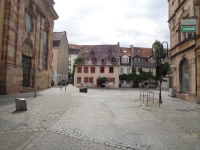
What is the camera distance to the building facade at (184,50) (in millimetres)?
12206

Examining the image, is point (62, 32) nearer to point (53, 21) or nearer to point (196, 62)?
point (53, 21)

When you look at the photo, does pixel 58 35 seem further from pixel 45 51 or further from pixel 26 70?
pixel 26 70

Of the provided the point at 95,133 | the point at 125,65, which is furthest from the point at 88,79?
the point at 95,133

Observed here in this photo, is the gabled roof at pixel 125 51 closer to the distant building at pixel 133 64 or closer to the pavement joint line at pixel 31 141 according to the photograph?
the distant building at pixel 133 64

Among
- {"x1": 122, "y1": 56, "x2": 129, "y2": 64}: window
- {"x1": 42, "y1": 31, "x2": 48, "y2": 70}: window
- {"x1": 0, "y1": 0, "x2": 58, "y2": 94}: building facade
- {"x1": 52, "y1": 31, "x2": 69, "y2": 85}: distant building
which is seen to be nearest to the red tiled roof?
{"x1": 52, "y1": 31, "x2": 69, "y2": 85}: distant building

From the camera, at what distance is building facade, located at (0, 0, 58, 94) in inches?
552

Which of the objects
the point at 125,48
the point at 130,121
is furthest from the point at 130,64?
the point at 130,121

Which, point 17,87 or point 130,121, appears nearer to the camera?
point 130,121

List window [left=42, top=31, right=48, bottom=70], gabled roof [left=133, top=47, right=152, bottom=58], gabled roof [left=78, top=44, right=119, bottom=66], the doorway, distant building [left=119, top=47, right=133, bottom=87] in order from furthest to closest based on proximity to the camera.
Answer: gabled roof [left=133, top=47, right=152, bottom=58] < distant building [left=119, top=47, right=133, bottom=87] < gabled roof [left=78, top=44, right=119, bottom=66] < window [left=42, top=31, right=48, bottom=70] < the doorway

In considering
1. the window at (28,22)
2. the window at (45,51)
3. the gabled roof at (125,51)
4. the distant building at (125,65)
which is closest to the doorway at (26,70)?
the window at (28,22)

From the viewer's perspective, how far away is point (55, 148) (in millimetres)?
3781

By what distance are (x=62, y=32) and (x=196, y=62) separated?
43.4 meters

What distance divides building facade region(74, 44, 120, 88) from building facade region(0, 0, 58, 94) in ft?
56.2

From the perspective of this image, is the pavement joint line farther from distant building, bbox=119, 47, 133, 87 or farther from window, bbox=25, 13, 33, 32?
distant building, bbox=119, 47, 133, 87
